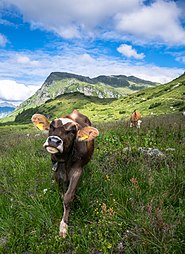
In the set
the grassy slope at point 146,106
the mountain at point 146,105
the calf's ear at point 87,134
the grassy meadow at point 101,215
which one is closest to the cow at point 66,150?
the calf's ear at point 87,134

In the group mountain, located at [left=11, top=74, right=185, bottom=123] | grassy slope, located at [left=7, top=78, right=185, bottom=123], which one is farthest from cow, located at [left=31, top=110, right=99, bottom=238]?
grassy slope, located at [left=7, top=78, right=185, bottom=123]

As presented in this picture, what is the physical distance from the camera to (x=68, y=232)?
480cm

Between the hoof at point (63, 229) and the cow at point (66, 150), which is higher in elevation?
the cow at point (66, 150)

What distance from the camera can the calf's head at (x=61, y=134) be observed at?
15.6ft

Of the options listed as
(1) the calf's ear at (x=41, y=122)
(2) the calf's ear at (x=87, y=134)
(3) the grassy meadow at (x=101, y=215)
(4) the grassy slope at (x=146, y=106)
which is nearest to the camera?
(3) the grassy meadow at (x=101, y=215)

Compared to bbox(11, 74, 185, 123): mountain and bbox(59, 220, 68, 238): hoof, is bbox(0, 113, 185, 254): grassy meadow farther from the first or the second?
bbox(11, 74, 185, 123): mountain

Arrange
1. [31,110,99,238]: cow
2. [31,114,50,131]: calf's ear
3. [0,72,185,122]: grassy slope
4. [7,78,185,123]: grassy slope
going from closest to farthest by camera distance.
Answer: [31,110,99,238]: cow, [31,114,50,131]: calf's ear, [7,78,185,123]: grassy slope, [0,72,185,122]: grassy slope

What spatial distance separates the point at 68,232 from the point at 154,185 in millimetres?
2061

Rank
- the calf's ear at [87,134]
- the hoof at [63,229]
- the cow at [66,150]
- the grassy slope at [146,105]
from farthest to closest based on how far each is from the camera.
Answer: the grassy slope at [146,105]
the calf's ear at [87,134]
the cow at [66,150]
the hoof at [63,229]

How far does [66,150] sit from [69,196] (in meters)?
0.89

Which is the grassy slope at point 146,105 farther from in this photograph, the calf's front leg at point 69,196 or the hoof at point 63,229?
the hoof at point 63,229

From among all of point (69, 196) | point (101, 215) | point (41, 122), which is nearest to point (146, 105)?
point (41, 122)

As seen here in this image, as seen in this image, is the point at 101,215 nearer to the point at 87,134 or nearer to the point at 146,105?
the point at 87,134

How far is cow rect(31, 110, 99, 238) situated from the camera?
4812 mm
